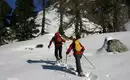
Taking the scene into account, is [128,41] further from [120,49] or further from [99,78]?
[99,78]

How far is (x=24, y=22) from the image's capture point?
45.0 meters

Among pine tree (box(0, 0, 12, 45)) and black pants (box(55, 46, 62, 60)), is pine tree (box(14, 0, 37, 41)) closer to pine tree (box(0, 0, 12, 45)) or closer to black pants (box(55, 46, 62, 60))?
pine tree (box(0, 0, 12, 45))

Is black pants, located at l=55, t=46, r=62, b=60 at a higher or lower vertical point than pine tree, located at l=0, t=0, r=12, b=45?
higher

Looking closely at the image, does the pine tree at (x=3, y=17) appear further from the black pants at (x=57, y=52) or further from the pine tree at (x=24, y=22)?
the black pants at (x=57, y=52)

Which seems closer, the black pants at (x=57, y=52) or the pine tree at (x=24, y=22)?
the black pants at (x=57, y=52)

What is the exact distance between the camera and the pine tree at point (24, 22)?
4488 centimetres

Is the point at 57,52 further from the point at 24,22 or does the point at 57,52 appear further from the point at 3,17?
the point at 3,17

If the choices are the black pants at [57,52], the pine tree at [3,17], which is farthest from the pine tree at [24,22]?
the black pants at [57,52]

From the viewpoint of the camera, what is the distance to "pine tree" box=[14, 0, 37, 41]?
44875 millimetres

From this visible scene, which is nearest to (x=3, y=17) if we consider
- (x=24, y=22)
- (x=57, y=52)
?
(x=24, y=22)

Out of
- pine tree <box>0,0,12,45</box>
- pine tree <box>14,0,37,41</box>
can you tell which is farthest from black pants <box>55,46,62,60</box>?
pine tree <box>0,0,12,45</box>

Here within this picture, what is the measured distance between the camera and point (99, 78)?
11734 millimetres

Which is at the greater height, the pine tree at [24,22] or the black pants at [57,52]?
A: the black pants at [57,52]

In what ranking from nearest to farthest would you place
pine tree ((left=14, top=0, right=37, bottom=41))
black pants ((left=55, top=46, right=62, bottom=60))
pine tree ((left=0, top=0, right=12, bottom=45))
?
black pants ((left=55, top=46, right=62, bottom=60)), pine tree ((left=14, top=0, right=37, bottom=41)), pine tree ((left=0, top=0, right=12, bottom=45))
